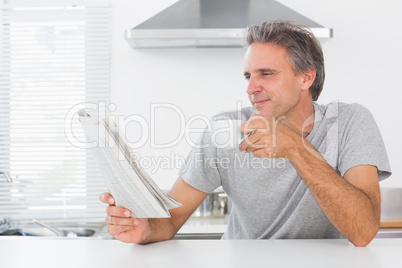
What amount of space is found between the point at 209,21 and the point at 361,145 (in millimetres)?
1431

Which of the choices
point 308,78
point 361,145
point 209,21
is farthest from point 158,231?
point 209,21

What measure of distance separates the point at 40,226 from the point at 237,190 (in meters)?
1.84

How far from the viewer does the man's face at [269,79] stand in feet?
4.68

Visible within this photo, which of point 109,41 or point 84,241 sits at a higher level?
point 109,41

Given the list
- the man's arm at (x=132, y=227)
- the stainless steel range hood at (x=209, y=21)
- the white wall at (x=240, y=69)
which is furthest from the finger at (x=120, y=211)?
the white wall at (x=240, y=69)

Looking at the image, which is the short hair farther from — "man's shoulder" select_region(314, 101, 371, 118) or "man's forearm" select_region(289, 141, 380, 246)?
"man's forearm" select_region(289, 141, 380, 246)

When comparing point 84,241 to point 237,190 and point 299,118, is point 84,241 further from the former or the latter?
point 299,118

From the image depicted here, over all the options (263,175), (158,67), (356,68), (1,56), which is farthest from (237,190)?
(1,56)

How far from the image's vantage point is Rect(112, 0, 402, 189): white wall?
2.95m

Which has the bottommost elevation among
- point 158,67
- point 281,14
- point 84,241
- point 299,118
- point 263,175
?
point 84,241

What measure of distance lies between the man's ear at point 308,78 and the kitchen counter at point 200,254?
2.02 feet

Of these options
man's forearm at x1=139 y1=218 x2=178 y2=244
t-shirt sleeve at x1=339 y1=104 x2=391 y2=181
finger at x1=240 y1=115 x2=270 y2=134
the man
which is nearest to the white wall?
the man

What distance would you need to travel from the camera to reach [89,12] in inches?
116

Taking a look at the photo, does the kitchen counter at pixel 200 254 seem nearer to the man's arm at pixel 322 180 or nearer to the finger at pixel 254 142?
the man's arm at pixel 322 180
